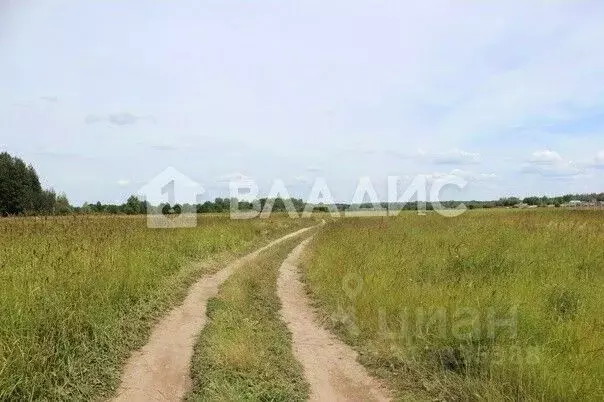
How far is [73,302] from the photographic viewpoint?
263 inches

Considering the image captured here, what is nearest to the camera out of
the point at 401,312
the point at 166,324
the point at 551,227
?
the point at 401,312

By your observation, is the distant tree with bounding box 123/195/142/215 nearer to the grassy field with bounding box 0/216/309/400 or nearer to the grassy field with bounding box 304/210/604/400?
the grassy field with bounding box 0/216/309/400

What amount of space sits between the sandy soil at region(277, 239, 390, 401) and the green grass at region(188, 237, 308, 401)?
0.54 feet

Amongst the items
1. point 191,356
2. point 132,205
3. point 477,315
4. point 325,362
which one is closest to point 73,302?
point 191,356

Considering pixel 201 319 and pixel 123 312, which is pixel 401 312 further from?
pixel 123 312

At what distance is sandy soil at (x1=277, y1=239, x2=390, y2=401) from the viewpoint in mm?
5414

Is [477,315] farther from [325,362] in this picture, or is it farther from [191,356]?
[191,356]

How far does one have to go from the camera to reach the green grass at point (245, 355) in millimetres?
5258

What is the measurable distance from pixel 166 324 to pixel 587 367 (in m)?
6.21

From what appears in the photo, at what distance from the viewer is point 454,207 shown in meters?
23.0

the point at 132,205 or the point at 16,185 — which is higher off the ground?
the point at 16,185

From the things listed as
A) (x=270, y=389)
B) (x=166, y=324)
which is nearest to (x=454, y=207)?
(x=166, y=324)

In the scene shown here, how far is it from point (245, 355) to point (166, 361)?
3.86 ft

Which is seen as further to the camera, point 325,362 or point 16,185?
point 16,185
